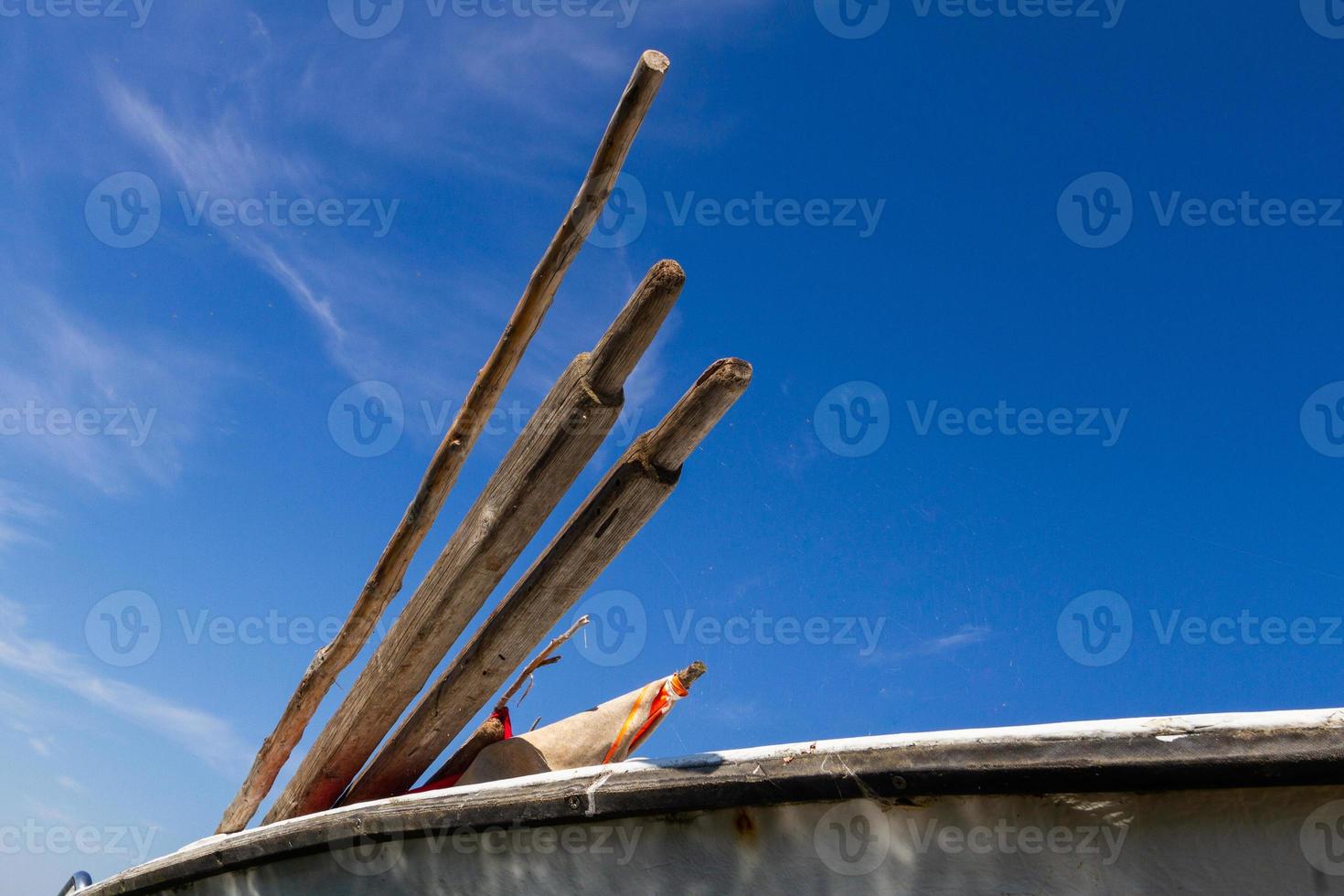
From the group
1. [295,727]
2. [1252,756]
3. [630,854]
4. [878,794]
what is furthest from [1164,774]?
[295,727]

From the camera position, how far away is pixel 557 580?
11.0 feet

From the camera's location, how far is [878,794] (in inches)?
91.2

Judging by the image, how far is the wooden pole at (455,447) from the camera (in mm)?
3096

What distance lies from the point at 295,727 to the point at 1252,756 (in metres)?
3.83

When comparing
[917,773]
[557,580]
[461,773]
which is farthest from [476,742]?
[917,773]

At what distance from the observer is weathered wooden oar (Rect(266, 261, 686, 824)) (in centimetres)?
293

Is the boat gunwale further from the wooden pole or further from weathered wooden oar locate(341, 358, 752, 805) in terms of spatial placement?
the wooden pole

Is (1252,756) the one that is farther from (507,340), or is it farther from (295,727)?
(295,727)

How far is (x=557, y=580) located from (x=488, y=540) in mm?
280

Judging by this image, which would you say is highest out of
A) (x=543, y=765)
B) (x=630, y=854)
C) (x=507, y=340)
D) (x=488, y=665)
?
(x=507, y=340)

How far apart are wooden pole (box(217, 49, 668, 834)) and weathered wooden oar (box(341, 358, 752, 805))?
0.47 m

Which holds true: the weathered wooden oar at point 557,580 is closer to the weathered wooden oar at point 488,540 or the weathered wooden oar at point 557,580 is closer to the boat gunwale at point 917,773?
the weathered wooden oar at point 488,540

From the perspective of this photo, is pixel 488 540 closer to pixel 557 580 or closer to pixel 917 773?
pixel 557 580

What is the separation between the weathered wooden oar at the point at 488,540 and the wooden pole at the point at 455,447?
278 millimetres
